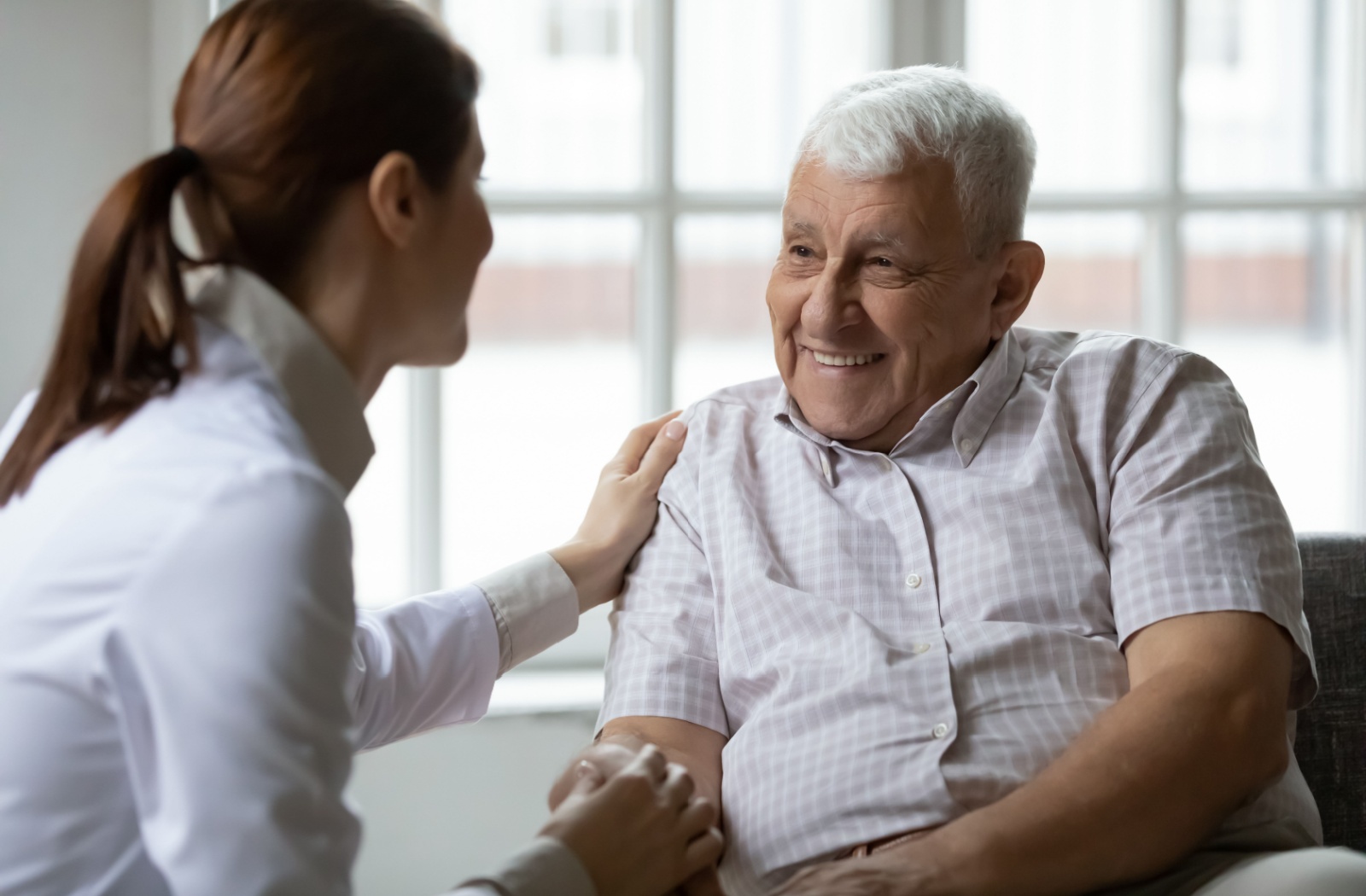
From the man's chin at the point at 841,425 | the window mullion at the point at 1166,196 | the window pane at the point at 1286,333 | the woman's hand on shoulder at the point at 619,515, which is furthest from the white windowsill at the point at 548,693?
the window pane at the point at 1286,333

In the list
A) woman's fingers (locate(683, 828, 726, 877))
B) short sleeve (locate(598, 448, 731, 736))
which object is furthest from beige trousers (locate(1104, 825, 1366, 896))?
short sleeve (locate(598, 448, 731, 736))

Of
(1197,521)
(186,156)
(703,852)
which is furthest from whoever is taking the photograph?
(1197,521)

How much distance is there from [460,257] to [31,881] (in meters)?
0.64

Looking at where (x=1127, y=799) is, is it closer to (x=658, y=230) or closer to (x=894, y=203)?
(x=894, y=203)

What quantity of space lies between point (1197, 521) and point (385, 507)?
4.97 feet

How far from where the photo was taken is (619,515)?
1.75 m

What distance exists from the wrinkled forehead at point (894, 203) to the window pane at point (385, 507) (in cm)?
103

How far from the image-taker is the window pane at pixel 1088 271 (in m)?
2.54

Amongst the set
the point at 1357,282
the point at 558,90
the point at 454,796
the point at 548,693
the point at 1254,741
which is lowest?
the point at 454,796

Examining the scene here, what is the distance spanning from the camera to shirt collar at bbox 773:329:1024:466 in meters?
1.66

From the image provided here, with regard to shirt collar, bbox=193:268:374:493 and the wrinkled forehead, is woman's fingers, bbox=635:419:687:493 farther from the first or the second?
shirt collar, bbox=193:268:374:493

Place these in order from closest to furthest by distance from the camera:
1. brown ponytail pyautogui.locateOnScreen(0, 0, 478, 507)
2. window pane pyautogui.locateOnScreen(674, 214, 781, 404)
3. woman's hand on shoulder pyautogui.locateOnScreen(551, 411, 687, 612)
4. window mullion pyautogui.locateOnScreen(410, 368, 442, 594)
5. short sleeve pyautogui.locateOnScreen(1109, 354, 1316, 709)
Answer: brown ponytail pyautogui.locateOnScreen(0, 0, 478, 507) → short sleeve pyautogui.locateOnScreen(1109, 354, 1316, 709) → woman's hand on shoulder pyautogui.locateOnScreen(551, 411, 687, 612) → window mullion pyautogui.locateOnScreen(410, 368, 442, 594) → window pane pyautogui.locateOnScreen(674, 214, 781, 404)

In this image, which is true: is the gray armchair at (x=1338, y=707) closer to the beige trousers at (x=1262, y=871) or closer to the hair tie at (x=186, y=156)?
the beige trousers at (x=1262, y=871)

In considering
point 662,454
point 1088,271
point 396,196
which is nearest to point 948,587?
point 662,454
